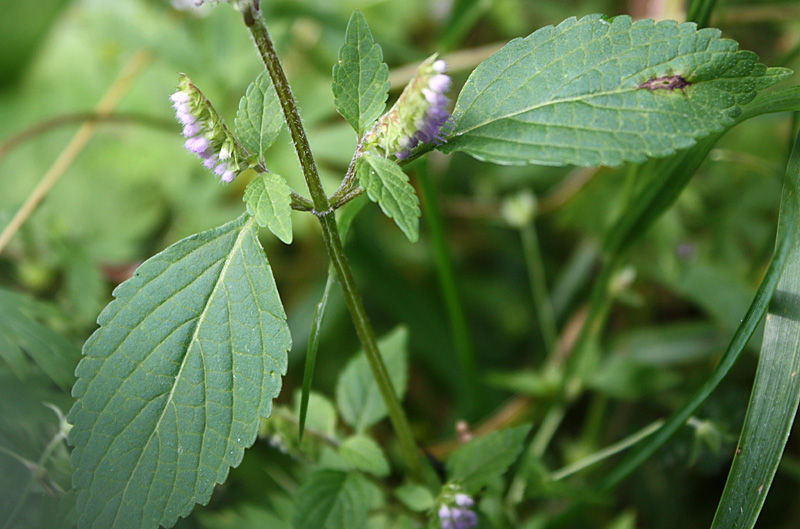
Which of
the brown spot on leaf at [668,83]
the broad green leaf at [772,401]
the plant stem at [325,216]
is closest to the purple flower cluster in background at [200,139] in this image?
the plant stem at [325,216]

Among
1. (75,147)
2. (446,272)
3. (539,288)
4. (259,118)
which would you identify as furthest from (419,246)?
(259,118)

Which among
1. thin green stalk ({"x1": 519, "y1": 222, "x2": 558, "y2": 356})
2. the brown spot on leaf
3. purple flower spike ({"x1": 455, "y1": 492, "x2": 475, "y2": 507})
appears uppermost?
the brown spot on leaf

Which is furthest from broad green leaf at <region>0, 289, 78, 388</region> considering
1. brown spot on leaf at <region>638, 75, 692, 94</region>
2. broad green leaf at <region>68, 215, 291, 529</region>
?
brown spot on leaf at <region>638, 75, 692, 94</region>

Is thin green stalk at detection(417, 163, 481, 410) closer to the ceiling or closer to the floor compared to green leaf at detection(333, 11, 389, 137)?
closer to the floor

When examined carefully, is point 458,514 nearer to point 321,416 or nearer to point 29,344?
point 321,416

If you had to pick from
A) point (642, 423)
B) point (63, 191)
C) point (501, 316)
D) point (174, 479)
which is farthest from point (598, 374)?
point (63, 191)

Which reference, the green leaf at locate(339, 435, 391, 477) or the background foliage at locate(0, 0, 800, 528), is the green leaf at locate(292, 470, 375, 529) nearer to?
the green leaf at locate(339, 435, 391, 477)

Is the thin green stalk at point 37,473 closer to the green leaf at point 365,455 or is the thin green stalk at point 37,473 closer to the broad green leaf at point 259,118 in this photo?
the green leaf at point 365,455
